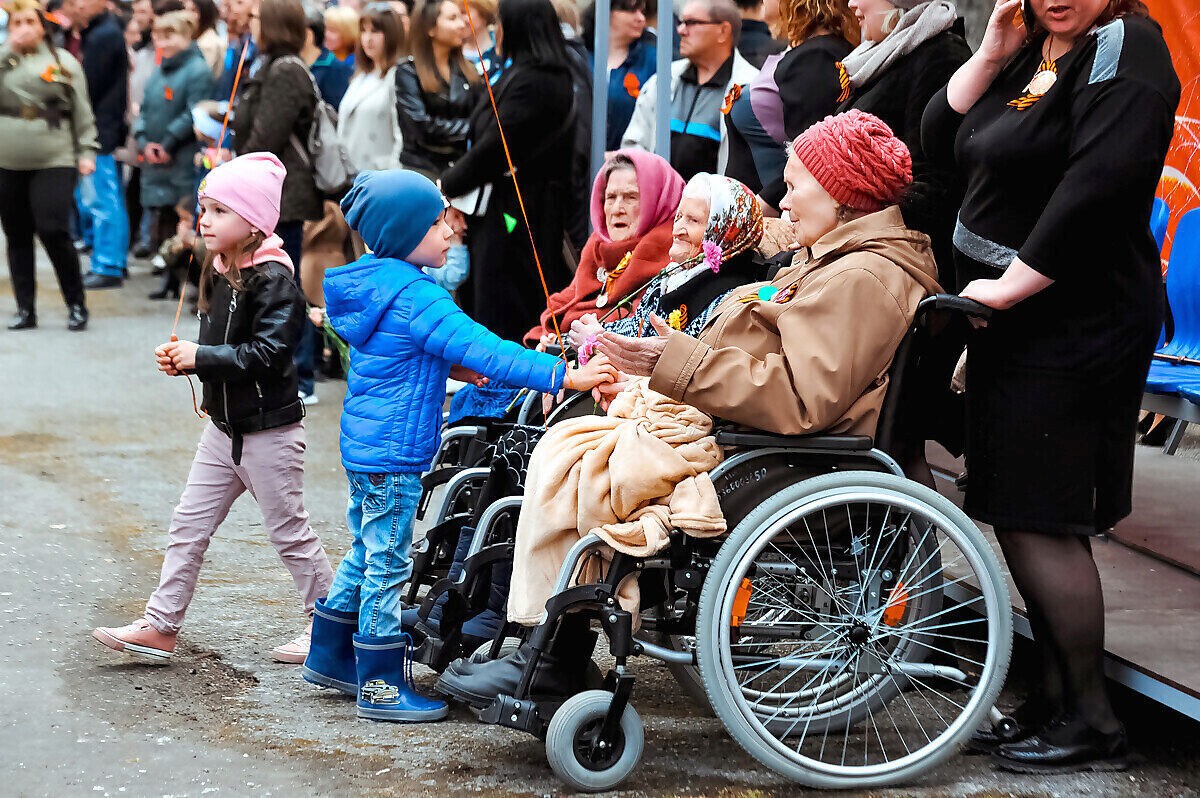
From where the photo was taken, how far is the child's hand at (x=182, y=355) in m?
4.11

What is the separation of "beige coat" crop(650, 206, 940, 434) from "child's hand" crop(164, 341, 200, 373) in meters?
1.40

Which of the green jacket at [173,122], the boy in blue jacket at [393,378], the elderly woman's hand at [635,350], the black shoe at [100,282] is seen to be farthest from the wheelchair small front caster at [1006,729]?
the black shoe at [100,282]

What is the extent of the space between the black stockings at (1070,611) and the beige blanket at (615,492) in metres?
0.77

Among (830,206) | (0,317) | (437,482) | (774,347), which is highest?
(830,206)

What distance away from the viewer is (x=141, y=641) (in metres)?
4.22

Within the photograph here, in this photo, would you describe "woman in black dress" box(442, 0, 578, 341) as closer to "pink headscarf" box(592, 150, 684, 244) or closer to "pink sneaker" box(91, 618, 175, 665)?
"pink headscarf" box(592, 150, 684, 244)

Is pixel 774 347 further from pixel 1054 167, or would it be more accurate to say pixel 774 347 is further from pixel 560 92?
pixel 560 92

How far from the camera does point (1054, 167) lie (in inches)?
135

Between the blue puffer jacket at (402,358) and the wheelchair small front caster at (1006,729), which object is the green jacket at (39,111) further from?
the wheelchair small front caster at (1006,729)

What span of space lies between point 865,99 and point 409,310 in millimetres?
1490

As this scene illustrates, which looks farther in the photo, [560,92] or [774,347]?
[560,92]

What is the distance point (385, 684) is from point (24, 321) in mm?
7009

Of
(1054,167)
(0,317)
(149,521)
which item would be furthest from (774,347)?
(0,317)

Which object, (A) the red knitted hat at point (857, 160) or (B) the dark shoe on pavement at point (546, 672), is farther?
(A) the red knitted hat at point (857, 160)
